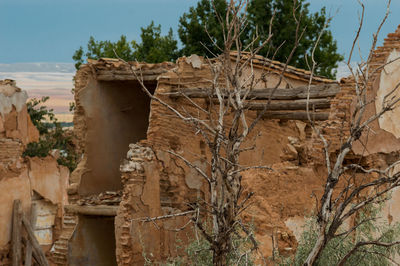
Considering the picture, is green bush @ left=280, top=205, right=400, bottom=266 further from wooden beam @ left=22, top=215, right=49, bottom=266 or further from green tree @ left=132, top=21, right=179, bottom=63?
green tree @ left=132, top=21, right=179, bottom=63

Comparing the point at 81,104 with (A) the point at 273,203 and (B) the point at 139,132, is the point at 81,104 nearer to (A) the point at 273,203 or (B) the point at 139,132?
(B) the point at 139,132

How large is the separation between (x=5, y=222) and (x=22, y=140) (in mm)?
4941

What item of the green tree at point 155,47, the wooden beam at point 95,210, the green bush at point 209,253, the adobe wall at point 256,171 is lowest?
the green bush at point 209,253

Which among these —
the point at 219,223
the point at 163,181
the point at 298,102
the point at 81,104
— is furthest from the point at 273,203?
the point at 81,104

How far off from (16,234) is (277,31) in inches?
509

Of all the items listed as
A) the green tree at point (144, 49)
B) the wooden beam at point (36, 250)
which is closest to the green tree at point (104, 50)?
the green tree at point (144, 49)

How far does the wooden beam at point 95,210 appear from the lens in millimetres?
13250

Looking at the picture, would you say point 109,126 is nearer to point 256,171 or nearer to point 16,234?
point 16,234

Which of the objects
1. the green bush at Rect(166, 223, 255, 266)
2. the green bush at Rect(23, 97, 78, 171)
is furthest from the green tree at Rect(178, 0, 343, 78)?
the green bush at Rect(166, 223, 255, 266)

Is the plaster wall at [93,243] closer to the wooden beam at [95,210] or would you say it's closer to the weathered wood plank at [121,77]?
the wooden beam at [95,210]

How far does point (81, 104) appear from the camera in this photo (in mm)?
14109

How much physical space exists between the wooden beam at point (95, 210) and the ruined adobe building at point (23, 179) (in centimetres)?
131

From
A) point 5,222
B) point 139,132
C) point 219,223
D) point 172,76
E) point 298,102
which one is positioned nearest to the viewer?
point 219,223

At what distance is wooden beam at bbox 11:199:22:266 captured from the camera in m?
13.9
